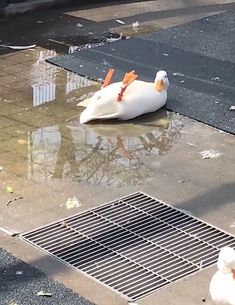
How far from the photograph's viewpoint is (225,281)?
3334 millimetres

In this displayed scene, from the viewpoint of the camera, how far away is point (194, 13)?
9359mm

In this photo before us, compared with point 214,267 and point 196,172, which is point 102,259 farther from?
point 196,172

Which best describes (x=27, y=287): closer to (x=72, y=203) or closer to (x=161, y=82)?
(x=72, y=203)

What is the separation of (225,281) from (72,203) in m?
1.32

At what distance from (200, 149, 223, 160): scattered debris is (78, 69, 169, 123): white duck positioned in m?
0.71

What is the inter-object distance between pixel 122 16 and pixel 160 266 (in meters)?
5.73

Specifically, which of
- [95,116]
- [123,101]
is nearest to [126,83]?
[123,101]

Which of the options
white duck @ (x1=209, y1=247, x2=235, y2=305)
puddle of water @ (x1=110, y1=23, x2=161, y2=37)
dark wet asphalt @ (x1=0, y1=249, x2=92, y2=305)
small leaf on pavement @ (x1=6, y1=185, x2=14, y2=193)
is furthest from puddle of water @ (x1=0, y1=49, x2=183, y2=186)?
puddle of water @ (x1=110, y1=23, x2=161, y2=37)

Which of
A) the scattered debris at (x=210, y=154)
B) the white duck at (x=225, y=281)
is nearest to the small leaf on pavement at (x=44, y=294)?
the white duck at (x=225, y=281)

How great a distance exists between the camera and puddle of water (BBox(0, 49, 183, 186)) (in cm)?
481

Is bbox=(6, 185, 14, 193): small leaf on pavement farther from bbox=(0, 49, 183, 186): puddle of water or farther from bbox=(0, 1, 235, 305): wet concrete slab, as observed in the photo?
bbox=(0, 49, 183, 186): puddle of water

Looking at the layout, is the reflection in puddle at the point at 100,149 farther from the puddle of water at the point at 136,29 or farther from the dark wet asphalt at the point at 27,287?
the puddle of water at the point at 136,29

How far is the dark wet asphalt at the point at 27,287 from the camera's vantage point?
11.3 ft

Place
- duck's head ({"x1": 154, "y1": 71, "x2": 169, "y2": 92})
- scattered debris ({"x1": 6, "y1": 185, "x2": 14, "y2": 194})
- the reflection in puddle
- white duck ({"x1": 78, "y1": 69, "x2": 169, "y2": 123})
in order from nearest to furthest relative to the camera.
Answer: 1. scattered debris ({"x1": 6, "y1": 185, "x2": 14, "y2": 194})
2. the reflection in puddle
3. white duck ({"x1": 78, "y1": 69, "x2": 169, "y2": 123})
4. duck's head ({"x1": 154, "y1": 71, "x2": 169, "y2": 92})
